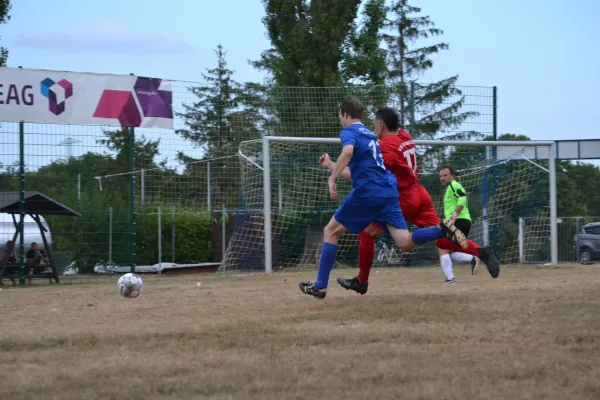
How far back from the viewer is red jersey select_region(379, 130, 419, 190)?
8.30 metres

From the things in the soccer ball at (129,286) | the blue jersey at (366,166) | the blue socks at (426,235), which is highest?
the blue jersey at (366,166)

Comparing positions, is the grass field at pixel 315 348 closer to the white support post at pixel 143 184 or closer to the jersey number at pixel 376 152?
the jersey number at pixel 376 152

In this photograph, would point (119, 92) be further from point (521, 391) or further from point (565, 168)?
point (565, 168)

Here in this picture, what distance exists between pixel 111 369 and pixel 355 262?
14338 mm

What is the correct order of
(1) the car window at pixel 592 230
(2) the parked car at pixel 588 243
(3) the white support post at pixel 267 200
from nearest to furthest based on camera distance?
(3) the white support post at pixel 267 200
(2) the parked car at pixel 588 243
(1) the car window at pixel 592 230

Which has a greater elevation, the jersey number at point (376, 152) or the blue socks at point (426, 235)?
the jersey number at point (376, 152)

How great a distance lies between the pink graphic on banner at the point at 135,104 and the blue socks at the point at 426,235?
8.71m

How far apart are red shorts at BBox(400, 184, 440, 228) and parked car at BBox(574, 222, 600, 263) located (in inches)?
746

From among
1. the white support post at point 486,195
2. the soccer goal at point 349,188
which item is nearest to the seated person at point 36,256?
the soccer goal at point 349,188

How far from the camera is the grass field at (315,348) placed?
409 cm

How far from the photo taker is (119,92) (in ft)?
50.4

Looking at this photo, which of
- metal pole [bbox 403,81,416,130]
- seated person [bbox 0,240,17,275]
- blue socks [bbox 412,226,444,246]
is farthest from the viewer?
metal pole [bbox 403,81,416,130]

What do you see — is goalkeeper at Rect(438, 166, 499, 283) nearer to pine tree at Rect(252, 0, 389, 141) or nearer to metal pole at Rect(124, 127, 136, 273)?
metal pole at Rect(124, 127, 136, 273)

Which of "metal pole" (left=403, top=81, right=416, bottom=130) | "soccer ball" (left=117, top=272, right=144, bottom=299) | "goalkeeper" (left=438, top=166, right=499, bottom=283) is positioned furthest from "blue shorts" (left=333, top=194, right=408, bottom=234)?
"metal pole" (left=403, top=81, right=416, bottom=130)
